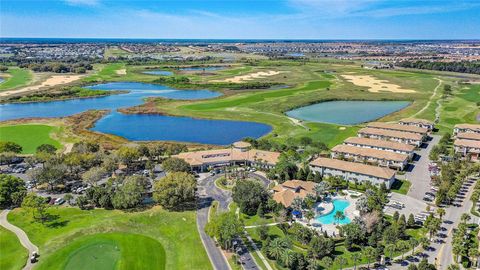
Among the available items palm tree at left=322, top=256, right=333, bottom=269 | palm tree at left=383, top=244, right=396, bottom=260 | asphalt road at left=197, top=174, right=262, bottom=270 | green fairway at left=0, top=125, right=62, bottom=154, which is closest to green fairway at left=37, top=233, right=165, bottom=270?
asphalt road at left=197, top=174, right=262, bottom=270

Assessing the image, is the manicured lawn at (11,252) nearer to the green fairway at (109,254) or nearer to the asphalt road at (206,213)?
the green fairway at (109,254)

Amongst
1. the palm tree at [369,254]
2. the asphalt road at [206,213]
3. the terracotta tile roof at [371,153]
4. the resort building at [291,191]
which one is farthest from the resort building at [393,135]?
the palm tree at [369,254]

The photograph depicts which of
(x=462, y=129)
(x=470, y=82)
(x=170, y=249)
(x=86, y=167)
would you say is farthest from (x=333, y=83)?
(x=170, y=249)

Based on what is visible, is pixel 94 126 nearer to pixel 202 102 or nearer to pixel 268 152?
pixel 202 102

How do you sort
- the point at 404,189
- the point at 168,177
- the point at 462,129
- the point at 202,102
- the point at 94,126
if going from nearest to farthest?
the point at 168,177
the point at 404,189
the point at 462,129
the point at 94,126
the point at 202,102

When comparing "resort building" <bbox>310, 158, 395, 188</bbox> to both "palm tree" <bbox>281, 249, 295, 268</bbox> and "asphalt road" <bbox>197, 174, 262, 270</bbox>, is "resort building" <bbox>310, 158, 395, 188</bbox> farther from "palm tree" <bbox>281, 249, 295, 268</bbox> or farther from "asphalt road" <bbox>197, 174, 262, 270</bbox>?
"palm tree" <bbox>281, 249, 295, 268</bbox>

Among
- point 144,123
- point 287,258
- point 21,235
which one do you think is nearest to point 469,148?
point 287,258
